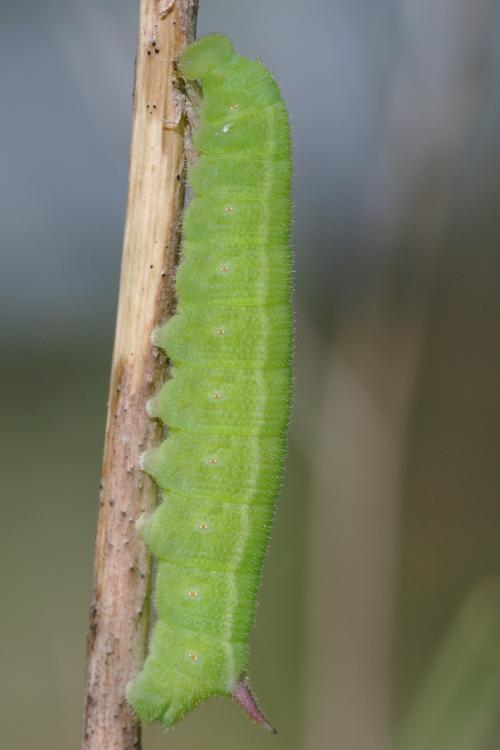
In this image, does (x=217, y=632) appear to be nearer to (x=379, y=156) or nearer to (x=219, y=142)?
(x=219, y=142)

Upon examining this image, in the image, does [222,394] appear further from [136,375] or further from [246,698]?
[246,698]

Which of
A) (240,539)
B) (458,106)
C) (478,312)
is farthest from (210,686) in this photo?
(478,312)

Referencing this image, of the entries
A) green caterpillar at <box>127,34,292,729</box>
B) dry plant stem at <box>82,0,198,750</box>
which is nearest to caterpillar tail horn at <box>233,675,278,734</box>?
green caterpillar at <box>127,34,292,729</box>

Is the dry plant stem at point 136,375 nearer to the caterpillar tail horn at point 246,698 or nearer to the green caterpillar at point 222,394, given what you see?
the green caterpillar at point 222,394

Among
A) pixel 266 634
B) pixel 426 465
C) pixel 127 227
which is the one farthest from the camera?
pixel 266 634

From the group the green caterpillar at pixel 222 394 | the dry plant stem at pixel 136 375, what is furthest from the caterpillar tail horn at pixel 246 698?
the dry plant stem at pixel 136 375

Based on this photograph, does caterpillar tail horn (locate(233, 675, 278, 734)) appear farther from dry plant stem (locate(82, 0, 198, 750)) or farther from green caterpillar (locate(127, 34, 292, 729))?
dry plant stem (locate(82, 0, 198, 750))

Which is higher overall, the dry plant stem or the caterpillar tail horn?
the dry plant stem

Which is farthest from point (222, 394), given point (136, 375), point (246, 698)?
point (246, 698)
